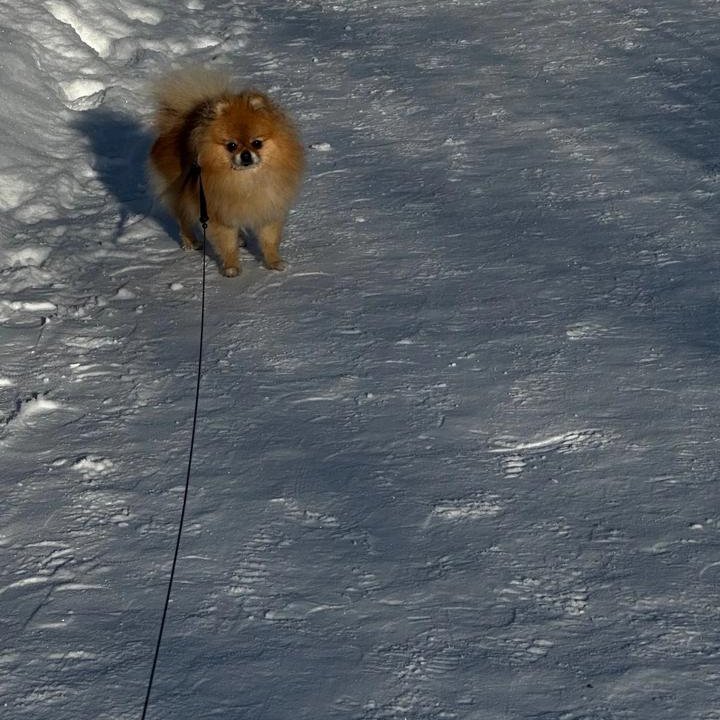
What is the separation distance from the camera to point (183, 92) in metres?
6.34

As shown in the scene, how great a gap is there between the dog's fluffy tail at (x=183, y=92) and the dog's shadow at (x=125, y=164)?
1.66 feet

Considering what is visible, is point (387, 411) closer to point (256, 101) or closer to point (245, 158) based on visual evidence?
point (245, 158)

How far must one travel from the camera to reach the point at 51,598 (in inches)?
156

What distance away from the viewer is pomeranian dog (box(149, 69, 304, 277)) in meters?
5.80

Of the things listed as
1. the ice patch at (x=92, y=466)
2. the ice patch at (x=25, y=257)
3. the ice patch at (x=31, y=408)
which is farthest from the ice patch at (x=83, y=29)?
the ice patch at (x=92, y=466)

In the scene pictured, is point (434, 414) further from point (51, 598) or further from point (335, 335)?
point (51, 598)

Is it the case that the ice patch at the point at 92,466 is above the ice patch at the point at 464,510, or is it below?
above

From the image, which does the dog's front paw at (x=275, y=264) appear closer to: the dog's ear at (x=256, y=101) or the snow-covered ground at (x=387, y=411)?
the snow-covered ground at (x=387, y=411)

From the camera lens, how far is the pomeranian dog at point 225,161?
5.80m

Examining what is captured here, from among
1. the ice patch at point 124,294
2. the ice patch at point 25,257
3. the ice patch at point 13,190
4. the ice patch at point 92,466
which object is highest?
the ice patch at point 13,190

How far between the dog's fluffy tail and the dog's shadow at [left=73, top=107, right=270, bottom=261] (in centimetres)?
51

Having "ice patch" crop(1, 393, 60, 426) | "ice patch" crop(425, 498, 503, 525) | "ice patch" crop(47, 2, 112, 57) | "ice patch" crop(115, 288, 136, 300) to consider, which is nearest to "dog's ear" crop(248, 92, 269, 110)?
"ice patch" crop(115, 288, 136, 300)

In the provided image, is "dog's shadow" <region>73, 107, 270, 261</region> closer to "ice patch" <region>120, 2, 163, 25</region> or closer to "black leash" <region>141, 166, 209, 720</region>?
"black leash" <region>141, 166, 209, 720</region>

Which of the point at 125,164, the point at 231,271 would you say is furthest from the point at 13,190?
the point at 231,271
